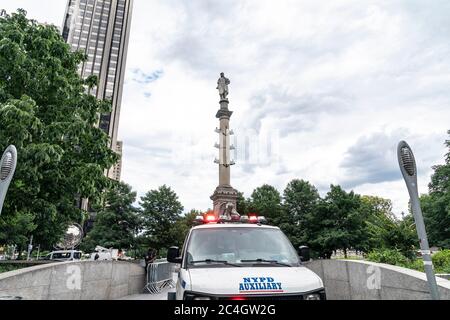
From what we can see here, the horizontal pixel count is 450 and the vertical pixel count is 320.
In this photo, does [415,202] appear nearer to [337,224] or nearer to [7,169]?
[7,169]

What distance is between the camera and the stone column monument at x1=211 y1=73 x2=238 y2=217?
28453mm

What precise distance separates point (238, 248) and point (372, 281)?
3057 millimetres

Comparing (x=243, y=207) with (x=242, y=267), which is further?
(x=243, y=207)

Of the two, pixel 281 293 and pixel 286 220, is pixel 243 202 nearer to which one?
pixel 286 220

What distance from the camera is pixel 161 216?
2087 inches

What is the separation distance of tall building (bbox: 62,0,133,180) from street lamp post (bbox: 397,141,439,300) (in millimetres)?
113777

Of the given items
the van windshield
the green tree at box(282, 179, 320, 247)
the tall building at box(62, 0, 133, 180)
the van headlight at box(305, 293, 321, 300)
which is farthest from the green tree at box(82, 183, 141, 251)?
the tall building at box(62, 0, 133, 180)

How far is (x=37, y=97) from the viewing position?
1080 cm

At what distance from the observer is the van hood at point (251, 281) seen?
3.72m

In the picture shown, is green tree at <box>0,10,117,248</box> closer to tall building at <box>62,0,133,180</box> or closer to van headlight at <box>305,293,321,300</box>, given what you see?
van headlight at <box>305,293,321,300</box>

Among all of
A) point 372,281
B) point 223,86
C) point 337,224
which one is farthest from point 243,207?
point 372,281

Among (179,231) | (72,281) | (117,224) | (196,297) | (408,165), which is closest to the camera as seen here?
(196,297)

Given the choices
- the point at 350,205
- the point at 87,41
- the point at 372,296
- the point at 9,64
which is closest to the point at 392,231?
the point at 372,296
